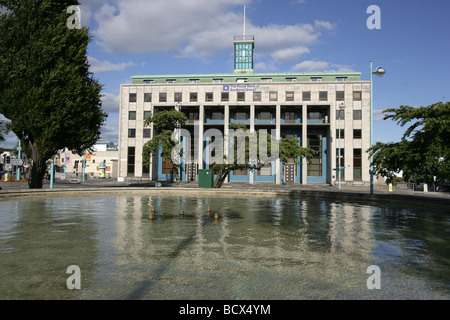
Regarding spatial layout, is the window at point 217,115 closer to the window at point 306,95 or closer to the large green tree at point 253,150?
the window at point 306,95

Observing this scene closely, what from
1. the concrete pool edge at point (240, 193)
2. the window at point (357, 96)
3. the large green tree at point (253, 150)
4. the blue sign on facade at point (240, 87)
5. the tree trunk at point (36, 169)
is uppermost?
the blue sign on facade at point (240, 87)

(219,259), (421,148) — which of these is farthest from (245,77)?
(219,259)

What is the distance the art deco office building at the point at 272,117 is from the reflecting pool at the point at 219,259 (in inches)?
1640

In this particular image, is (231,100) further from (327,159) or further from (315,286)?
(315,286)

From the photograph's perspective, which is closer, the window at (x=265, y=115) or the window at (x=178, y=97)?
the window at (x=178, y=97)

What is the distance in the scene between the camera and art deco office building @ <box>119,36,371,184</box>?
50.5 m

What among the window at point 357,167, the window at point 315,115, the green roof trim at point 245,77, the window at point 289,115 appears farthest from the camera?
the green roof trim at point 245,77

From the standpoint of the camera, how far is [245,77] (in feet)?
190

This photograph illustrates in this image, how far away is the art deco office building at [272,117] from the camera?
166 ft

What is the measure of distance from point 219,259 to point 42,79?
23381mm

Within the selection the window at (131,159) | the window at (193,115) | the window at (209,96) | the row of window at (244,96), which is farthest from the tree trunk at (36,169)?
the window at (193,115)

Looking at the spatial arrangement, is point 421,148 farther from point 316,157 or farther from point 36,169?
point 316,157

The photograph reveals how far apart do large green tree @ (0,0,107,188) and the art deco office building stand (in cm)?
2726

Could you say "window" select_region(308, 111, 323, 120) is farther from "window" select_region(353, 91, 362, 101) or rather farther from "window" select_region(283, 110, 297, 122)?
"window" select_region(353, 91, 362, 101)
